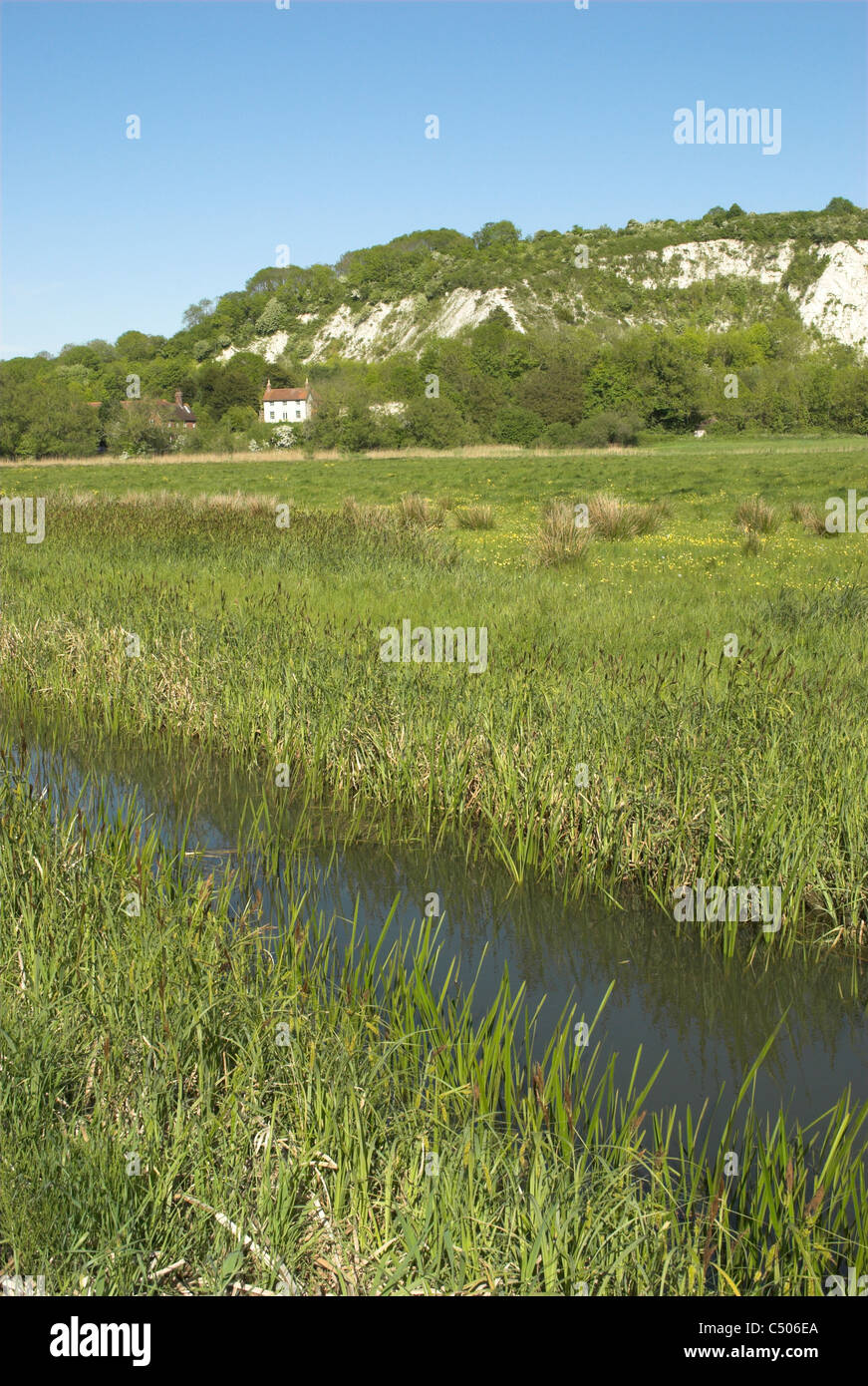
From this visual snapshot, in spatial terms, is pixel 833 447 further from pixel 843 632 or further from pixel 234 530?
pixel 843 632

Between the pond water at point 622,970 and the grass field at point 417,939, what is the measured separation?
180mm

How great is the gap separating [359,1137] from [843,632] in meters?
8.23

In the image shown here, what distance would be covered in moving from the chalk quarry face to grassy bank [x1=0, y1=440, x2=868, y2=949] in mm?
113438

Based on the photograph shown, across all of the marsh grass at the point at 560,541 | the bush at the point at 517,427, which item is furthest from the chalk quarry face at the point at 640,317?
the marsh grass at the point at 560,541

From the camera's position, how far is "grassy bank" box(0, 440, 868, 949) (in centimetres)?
609

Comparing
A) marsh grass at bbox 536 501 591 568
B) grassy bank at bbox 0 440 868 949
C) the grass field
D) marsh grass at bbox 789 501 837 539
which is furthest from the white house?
the grass field

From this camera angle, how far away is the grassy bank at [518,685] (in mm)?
6090

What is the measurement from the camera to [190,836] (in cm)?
701

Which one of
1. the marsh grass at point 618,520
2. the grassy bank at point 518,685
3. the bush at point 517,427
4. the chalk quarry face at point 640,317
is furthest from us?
the chalk quarry face at point 640,317

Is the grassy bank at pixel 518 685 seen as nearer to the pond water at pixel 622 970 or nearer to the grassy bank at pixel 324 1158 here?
the pond water at pixel 622 970

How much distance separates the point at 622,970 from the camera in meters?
5.44

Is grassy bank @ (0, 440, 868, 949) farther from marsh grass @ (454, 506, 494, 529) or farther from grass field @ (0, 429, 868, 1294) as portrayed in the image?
marsh grass @ (454, 506, 494, 529)

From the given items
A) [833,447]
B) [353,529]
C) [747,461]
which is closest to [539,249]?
[833,447]

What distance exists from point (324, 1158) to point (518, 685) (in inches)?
192
